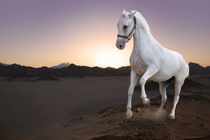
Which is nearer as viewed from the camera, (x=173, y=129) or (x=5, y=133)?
(x=173, y=129)

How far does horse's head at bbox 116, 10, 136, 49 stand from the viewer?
3.95 meters

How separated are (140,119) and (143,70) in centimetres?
162

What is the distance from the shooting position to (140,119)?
205 inches

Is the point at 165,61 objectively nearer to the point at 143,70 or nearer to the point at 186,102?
the point at 143,70

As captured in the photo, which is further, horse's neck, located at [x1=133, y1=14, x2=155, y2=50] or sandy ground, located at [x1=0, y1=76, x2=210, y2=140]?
sandy ground, located at [x1=0, y1=76, x2=210, y2=140]

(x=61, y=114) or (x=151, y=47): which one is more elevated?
(x=151, y=47)

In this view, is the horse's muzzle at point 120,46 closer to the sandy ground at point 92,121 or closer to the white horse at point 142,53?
the white horse at point 142,53

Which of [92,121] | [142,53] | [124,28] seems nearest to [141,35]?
[142,53]

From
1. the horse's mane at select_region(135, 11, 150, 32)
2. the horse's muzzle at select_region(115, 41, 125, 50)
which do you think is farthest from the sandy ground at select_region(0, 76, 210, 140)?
the horse's mane at select_region(135, 11, 150, 32)

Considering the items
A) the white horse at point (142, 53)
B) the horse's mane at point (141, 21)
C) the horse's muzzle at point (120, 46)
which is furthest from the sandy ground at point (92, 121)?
the horse's mane at point (141, 21)

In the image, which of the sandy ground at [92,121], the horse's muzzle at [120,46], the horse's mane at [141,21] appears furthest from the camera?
the sandy ground at [92,121]

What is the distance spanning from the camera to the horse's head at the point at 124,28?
3947 mm

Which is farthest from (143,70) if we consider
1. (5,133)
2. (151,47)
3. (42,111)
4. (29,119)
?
(42,111)

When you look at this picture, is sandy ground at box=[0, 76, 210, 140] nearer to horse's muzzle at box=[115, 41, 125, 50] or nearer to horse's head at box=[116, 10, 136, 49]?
horse's muzzle at box=[115, 41, 125, 50]
